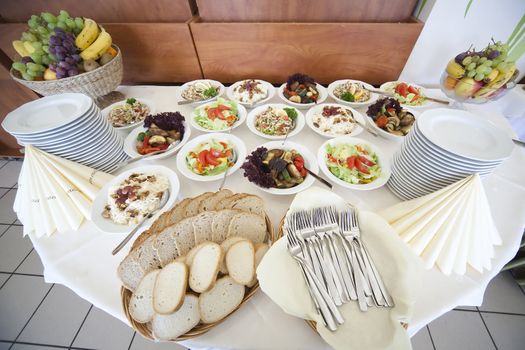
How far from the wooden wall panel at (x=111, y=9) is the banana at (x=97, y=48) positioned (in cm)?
42

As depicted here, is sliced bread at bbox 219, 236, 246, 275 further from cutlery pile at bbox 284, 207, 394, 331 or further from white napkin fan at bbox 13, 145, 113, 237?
white napkin fan at bbox 13, 145, 113, 237

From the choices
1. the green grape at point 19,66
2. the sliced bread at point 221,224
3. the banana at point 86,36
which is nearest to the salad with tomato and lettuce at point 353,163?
the sliced bread at point 221,224

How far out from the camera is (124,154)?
1.25 m

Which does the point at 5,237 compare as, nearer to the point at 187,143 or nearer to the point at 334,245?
the point at 187,143

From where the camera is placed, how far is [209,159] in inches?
46.5

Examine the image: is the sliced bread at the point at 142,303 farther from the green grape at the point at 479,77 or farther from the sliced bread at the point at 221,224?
the green grape at the point at 479,77

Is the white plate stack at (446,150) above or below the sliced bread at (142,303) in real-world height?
above

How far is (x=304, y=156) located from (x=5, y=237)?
330 centimetres

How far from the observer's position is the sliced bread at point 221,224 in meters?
0.88

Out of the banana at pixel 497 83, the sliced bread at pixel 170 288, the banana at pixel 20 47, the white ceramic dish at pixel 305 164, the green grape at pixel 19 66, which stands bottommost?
the white ceramic dish at pixel 305 164

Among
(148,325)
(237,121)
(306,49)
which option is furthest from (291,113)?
(148,325)

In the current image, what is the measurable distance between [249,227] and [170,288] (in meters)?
0.34

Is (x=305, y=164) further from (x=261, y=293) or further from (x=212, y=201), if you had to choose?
(x=261, y=293)

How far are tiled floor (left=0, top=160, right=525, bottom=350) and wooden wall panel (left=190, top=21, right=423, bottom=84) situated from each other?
2071mm
